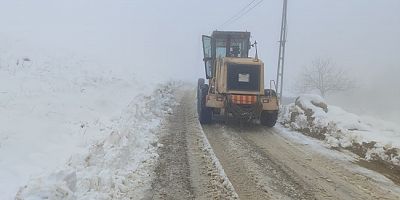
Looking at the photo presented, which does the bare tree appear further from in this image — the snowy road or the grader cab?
the snowy road

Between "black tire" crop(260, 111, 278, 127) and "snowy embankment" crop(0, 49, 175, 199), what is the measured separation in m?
3.62

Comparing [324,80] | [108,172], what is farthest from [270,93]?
[324,80]

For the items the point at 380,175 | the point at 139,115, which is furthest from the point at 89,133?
the point at 380,175

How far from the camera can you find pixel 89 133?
10039 mm

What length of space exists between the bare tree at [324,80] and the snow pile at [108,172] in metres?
44.6

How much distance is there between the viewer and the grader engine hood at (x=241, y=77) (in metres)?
15.5

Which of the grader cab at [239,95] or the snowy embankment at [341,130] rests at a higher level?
the grader cab at [239,95]

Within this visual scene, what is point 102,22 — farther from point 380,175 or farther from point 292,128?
point 380,175

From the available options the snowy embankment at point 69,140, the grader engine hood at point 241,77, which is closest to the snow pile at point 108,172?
the snowy embankment at point 69,140

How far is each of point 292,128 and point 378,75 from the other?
4840 centimetres

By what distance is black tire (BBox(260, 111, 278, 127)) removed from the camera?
15297 millimetres

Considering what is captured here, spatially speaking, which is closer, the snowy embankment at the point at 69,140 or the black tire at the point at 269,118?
the snowy embankment at the point at 69,140

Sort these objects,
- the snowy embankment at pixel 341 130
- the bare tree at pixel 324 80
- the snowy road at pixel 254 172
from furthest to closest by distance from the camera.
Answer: the bare tree at pixel 324 80 < the snowy embankment at pixel 341 130 < the snowy road at pixel 254 172

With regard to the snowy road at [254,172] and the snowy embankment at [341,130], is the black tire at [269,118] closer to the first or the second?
the snowy embankment at [341,130]
